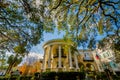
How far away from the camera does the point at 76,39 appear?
45.8 feet

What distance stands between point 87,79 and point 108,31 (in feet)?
22.2

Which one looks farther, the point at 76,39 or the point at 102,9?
the point at 76,39

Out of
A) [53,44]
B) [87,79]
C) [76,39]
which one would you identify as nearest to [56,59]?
[53,44]

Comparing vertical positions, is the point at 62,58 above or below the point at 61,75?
above

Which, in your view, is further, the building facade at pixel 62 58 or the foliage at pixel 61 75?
the building facade at pixel 62 58

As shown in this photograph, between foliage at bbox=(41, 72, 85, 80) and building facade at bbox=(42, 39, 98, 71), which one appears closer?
foliage at bbox=(41, 72, 85, 80)

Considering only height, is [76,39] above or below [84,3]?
below

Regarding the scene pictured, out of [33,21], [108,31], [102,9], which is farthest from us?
[108,31]

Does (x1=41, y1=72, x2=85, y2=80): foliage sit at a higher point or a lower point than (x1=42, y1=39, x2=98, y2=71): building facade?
lower

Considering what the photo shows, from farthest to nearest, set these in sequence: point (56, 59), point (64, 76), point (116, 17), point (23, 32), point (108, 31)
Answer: point (56, 59), point (64, 76), point (108, 31), point (116, 17), point (23, 32)

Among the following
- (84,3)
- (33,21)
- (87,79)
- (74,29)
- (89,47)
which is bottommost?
(87,79)

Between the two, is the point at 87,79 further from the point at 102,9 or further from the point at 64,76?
the point at 102,9

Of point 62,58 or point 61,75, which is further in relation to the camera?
point 62,58

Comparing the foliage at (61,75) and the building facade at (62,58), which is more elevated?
the building facade at (62,58)
